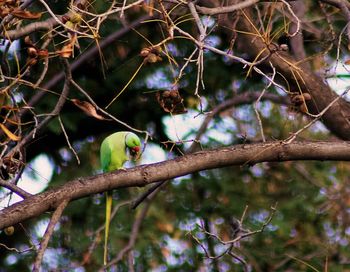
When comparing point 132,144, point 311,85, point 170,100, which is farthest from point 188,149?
point 170,100

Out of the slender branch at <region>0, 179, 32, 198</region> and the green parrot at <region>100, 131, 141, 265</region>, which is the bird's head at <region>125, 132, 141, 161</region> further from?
the slender branch at <region>0, 179, 32, 198</region>

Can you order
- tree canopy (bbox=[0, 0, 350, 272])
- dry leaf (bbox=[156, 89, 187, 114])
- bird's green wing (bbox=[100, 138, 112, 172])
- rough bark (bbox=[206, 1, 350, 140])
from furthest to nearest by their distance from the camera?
tree canopy (bbox=[0, 0, 350, 272])
bird's green wing (bbox=[100, 138, 112, 172])
rough bark (bbox=[206, 1, 350, 140])
dry leaf (bbox=[156, 89, 187, 114])

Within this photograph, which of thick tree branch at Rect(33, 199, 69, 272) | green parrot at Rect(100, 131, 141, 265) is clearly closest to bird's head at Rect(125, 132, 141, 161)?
green parrot at Rect(100, 131, 141, 265)

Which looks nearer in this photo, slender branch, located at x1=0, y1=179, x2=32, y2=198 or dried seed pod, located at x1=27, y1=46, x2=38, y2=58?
dried seed pod, located at x1=27, y1=46, x2=38, y2=58

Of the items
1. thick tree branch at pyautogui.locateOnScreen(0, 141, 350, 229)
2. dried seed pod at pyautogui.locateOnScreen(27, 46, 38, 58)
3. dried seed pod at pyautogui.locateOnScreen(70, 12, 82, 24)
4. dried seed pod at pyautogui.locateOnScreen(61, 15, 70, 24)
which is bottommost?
thick tree branch at pyautogui.locateOnScreen(0, 141, 350, 229)

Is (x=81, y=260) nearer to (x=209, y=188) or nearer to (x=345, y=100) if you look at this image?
(x=209, y=188)

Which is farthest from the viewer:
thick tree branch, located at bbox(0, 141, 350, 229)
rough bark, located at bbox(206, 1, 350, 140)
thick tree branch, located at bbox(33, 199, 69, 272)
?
rough bark, located at bbox(206, 1, 350, 140)

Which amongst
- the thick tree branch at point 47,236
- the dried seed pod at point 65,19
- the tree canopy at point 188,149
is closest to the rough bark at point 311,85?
the tree canopy at point 188,149

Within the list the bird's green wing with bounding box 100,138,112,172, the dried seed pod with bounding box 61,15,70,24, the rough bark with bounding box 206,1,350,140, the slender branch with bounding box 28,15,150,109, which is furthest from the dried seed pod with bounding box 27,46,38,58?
the slender branch with bounding box 28,15,150,109

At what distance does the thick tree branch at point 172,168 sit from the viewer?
3574 mm

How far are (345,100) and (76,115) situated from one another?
6.71 feet

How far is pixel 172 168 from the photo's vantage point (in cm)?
385

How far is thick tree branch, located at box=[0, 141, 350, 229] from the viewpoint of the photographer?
357 centimetres

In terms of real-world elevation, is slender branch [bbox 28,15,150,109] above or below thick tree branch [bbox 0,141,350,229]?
below
